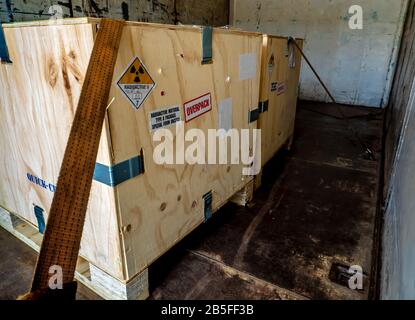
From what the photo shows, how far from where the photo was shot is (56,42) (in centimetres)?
96

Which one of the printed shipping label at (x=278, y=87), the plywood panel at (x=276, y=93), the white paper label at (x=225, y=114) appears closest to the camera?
the white paper label at (x=225, y=114)

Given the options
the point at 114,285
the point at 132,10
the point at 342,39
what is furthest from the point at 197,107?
the point at 342,39

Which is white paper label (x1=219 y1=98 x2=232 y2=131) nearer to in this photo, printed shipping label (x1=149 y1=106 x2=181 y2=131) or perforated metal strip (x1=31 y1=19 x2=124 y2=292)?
printed shipping label (x1=149 y1=106 x2=181 y2=131)

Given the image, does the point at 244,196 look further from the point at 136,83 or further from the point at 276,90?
the point at 136,83

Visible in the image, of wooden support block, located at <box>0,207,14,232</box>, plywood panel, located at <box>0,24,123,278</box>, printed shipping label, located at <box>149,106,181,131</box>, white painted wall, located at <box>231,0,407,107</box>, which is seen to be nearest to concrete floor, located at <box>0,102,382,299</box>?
wooden support block, located at <box>0,207,14,232</box>

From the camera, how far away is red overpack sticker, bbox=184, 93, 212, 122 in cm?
133

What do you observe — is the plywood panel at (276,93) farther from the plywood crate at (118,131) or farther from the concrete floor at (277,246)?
the plywood crate at (118,131)

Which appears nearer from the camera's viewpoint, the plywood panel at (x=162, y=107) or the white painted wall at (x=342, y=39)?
the plywood panel at (x=162, y=107)

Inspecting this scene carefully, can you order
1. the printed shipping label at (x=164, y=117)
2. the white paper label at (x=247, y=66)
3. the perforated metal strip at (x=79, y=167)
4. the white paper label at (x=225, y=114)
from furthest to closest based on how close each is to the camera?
the white paper label at (x=247, y=66)
the white paper label at (x=225, y=114)
the printed shipping label at (x=164, y=117)
the perforated metal strip at (x=79, y=167)

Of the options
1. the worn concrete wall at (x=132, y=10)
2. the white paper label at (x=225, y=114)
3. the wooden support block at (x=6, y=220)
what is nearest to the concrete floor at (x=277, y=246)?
the wooden support block at (x=6, y=220)

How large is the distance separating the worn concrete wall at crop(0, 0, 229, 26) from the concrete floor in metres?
1.64

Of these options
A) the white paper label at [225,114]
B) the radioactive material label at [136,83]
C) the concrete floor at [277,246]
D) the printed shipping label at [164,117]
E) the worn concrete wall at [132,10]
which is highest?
the worn concrete wall at [132,10]

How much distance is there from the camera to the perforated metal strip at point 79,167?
72 cm
